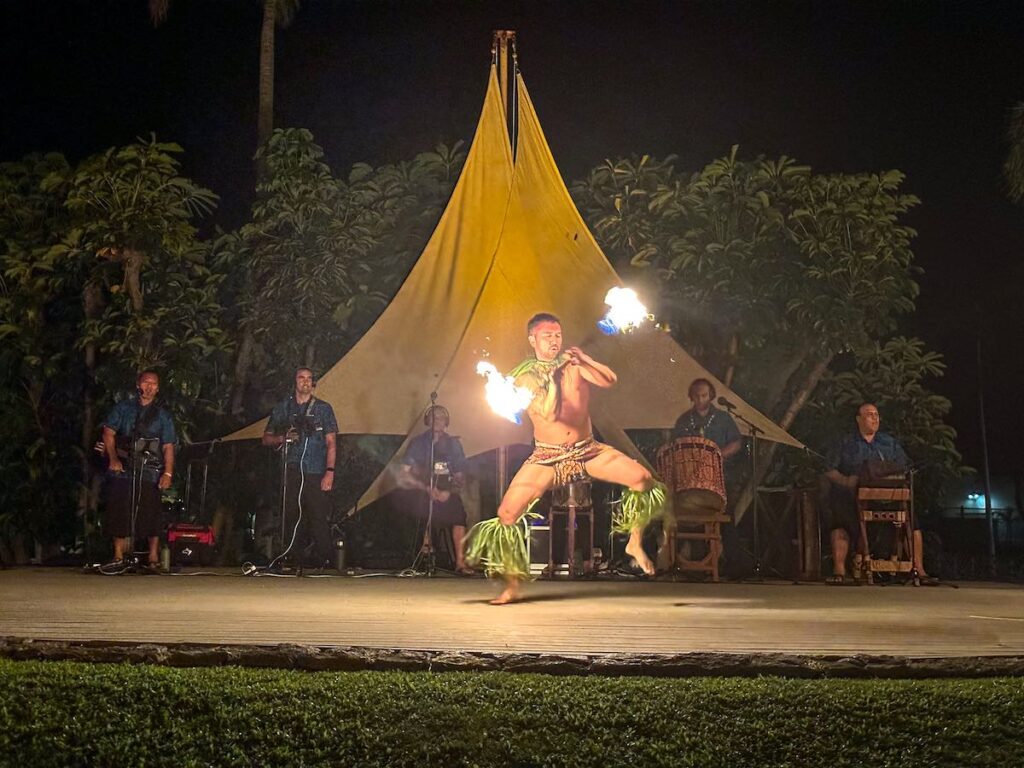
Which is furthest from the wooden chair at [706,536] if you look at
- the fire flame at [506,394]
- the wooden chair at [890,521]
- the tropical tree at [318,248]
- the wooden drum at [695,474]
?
the tropical tree at [318,248]

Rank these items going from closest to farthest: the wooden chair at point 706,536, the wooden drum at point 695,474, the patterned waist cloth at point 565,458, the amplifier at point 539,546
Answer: the patterned waist cloth at point 565,458 < the wooden drum at point 695,474 < the wooden chair at point 706,536 < the amplifier at point 539,546

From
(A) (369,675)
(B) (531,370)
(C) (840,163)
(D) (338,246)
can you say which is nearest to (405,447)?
(B) (531,370)

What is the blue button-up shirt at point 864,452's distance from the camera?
8469 mm

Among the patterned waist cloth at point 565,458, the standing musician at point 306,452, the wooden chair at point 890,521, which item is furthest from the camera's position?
the standing musician at point 306,452

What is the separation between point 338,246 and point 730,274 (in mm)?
3627

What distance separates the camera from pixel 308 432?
8.36 meters

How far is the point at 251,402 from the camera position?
11.3m

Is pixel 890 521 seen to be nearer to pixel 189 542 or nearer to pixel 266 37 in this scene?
pixel 189 542

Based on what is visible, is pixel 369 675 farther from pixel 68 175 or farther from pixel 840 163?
pixel 840 163

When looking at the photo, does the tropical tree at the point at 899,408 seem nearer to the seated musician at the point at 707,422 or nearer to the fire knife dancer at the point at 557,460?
the seated musician at the point at 707,422

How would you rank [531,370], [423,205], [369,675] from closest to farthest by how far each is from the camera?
1. [369,675]
2. [531,370]
3. [423,205]

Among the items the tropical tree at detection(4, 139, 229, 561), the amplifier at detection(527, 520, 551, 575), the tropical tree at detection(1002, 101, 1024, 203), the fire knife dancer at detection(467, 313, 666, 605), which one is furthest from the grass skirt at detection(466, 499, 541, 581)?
the tropical tree at detection(1002, 101, 1024, 203)

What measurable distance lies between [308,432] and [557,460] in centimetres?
275

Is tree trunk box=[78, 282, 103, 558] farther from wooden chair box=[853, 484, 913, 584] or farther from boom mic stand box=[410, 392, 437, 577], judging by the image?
wooden chair box=[853, 484, 913, 584]
